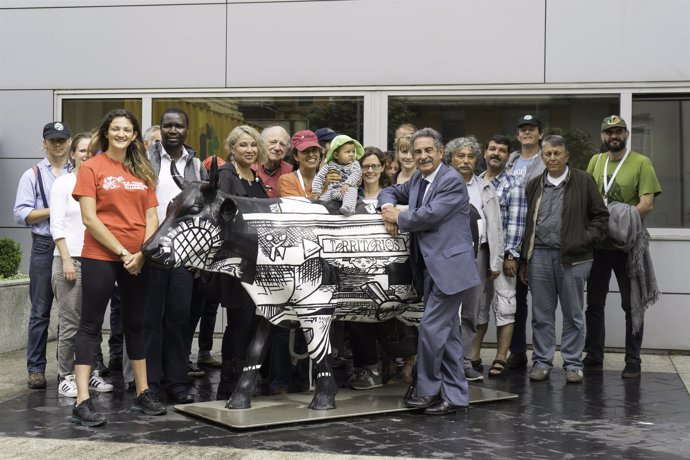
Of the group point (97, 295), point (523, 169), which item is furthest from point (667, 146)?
point (97, 295)

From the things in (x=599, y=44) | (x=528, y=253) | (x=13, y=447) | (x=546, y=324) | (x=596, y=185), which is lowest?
(x=13, y=447)

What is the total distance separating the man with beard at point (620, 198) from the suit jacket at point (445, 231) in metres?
2.32

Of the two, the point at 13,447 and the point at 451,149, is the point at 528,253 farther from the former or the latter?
the point at 13,447

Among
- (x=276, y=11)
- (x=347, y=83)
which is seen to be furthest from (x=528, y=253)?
(x=276, y=11)

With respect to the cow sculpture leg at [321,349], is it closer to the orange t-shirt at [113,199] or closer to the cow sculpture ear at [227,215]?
the cow sculpture ear at [227,215]

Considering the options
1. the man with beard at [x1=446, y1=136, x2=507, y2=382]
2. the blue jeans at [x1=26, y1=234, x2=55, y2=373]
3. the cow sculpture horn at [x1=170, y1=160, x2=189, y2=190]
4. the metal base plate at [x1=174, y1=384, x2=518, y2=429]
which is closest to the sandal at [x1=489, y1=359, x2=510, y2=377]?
the man with beard at [x1=446, y1=136, x2=507, y2=382]

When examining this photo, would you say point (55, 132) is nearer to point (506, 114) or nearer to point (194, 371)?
point (194, 371)

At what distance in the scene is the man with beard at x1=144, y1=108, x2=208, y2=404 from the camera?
739cm

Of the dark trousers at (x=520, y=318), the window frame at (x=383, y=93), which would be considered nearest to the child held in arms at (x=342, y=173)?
the dark trousers at (x=520, y=318)

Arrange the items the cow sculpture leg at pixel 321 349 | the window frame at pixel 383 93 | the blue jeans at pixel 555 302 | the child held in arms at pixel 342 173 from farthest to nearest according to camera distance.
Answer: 1. the window frame at pixel 383 93
2. the blue jeans at pixel 555 302
3. the child held in arms at pixel 342 173
4. the cow sculpture leg at pixel 321 349

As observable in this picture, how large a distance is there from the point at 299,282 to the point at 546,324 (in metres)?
2.83

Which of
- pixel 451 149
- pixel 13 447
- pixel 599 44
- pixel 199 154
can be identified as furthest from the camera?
pixel 199 154

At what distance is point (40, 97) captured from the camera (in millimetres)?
11297

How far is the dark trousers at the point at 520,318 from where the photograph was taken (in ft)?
30.0
